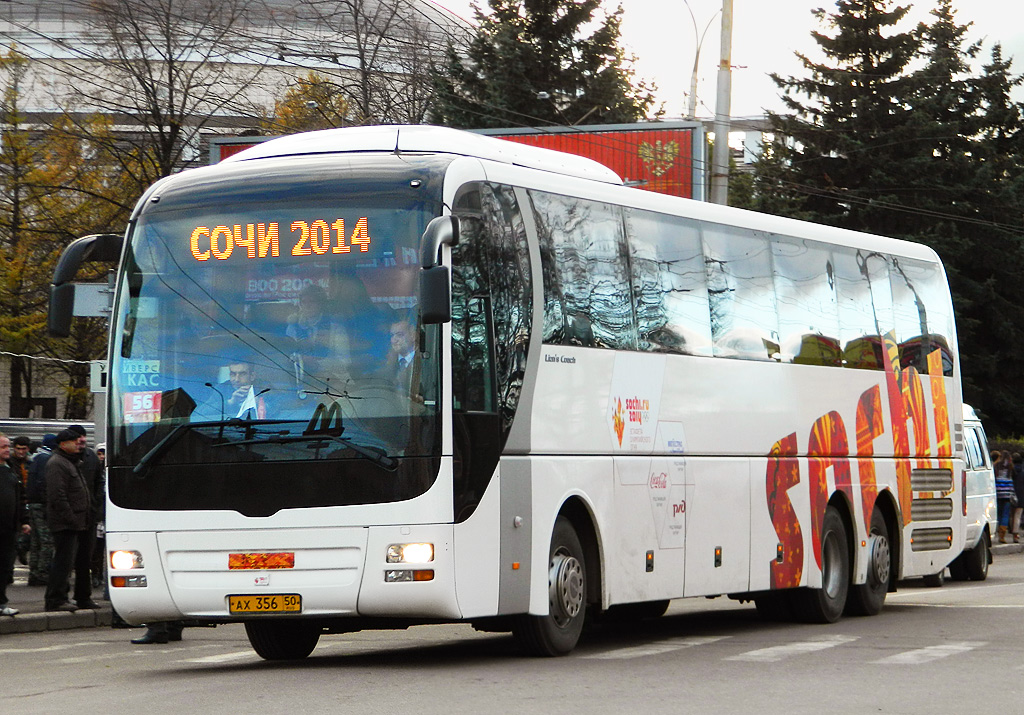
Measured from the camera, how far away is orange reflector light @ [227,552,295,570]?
36.0 feet

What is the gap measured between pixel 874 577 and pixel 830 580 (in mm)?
1136

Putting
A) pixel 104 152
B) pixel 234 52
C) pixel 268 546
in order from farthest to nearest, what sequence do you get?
pixel 104 152 → pixel 234 52 → pixel 268 546

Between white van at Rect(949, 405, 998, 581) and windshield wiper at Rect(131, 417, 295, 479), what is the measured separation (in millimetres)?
14586

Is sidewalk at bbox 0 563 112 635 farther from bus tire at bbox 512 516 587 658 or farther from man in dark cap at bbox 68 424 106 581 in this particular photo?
bus tire at bbox 512 516 587 658

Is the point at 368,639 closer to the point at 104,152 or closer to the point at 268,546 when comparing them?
the point at 268,546

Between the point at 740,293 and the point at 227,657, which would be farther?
the point at 740,293

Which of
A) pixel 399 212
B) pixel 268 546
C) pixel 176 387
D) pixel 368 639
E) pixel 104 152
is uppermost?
pixel 104 152

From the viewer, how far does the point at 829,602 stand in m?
16.3

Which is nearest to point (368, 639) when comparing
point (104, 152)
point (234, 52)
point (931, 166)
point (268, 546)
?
point (268, 546)

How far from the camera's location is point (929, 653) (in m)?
12.4

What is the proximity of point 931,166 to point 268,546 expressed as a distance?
1386 inches

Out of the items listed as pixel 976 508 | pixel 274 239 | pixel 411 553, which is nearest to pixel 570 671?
pixel 411 553

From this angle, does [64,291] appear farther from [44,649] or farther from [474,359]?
[44,649]

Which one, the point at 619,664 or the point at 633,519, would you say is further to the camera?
the point at 633,519
